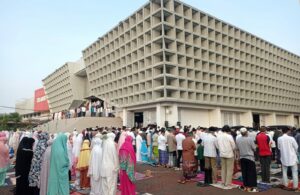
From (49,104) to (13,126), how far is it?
18.9 metres

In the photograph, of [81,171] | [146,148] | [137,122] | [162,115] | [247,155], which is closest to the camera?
[247,155]

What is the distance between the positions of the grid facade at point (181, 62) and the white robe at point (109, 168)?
949 inches

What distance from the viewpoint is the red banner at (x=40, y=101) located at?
79537mm

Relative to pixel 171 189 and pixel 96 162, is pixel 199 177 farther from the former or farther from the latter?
pixel 96 162

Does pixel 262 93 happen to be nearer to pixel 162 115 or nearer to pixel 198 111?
pixel 198 111

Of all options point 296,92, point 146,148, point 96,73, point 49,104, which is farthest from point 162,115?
point 49,104

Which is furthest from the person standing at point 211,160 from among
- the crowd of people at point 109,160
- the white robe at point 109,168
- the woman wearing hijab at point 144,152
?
the woman wearing hijab at point 144,152

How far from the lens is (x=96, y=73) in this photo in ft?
156

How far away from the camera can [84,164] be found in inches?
367

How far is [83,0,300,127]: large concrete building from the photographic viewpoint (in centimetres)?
3291

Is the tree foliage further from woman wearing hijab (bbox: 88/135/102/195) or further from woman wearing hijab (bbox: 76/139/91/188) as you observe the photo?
woman wearing hijab (bbox: 88/135/102/195)

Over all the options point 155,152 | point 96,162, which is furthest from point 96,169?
point 155,152

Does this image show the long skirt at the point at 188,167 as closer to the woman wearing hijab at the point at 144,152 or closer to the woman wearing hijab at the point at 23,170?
the woman wearing hijab at the point at 23,170

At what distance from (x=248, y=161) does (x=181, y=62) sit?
26.0 metres
